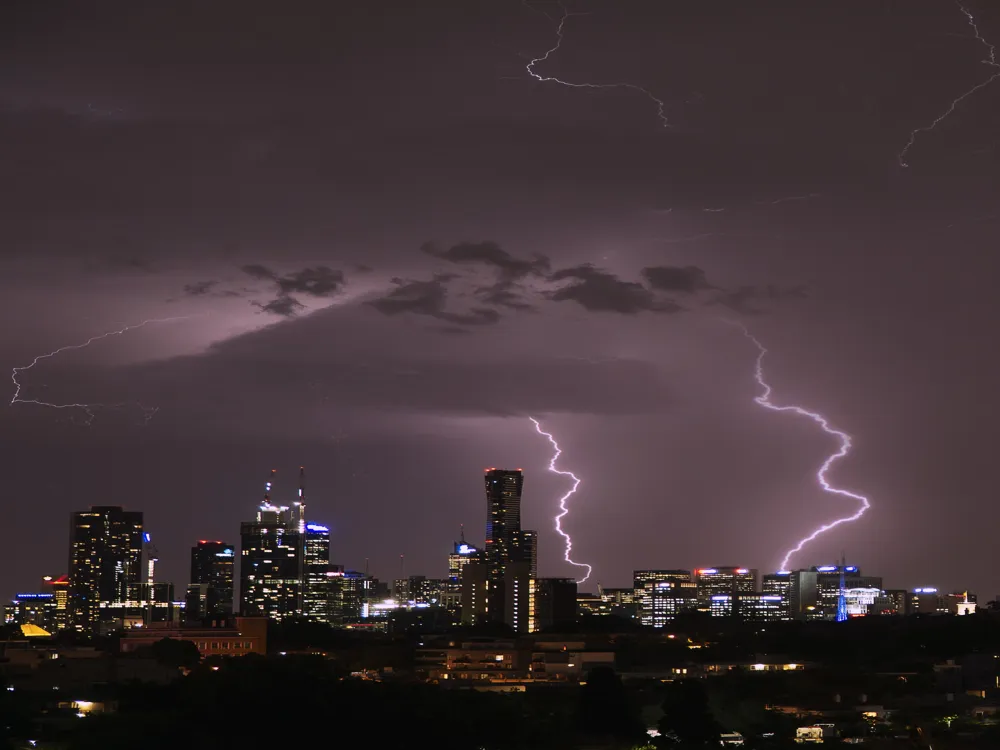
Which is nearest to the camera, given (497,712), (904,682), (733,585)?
(497,712)

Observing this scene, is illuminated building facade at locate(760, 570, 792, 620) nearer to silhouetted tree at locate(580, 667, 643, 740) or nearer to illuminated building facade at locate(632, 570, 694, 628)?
illuminated building facade at locate(632, 570, 694, 628)

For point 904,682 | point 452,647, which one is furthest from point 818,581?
point 904,682

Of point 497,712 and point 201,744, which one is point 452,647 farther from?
point 201,744

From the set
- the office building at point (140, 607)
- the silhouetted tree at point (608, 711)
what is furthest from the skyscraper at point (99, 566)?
the silhouetted tree at point (608, 711)

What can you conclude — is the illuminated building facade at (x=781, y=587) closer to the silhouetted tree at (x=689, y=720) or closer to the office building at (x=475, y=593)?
the office building at (x=475, y=593)

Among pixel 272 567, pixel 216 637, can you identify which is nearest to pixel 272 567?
pixel 272 567

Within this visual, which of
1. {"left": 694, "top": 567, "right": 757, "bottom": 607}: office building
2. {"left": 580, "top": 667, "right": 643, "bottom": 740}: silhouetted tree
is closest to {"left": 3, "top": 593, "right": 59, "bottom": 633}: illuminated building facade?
{"left": 694, "top": 567, "right": 757, "bottom": 607}: office building
